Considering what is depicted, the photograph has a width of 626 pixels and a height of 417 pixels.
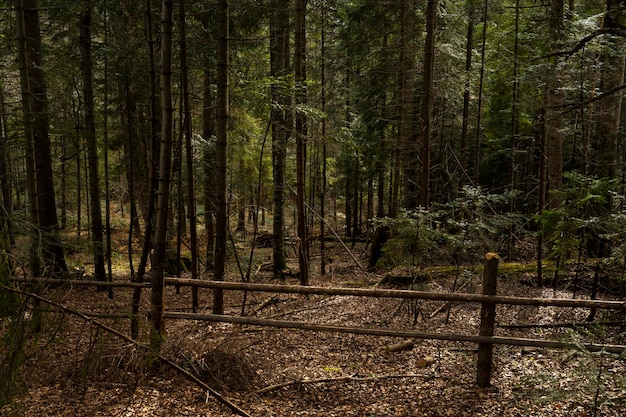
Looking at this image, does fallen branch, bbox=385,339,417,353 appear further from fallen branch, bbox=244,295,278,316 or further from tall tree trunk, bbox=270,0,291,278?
tall tree trunk, bbox=270,0,291,278

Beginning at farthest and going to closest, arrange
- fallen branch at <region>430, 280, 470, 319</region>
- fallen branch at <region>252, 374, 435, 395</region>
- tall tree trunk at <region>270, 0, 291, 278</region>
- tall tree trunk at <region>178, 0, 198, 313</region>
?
tall tree trunk at <region>270, 0, 291, 278</region> < fallen branch at <region>430, 280, 470, 319</region> < tall tree trunk at <region>178, 0, 198, 313</region> < fallen branch at <region>252, 374, 435, 395</region>

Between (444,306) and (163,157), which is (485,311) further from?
(163,157)

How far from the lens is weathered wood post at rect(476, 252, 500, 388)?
5.14 m

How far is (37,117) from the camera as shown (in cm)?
634

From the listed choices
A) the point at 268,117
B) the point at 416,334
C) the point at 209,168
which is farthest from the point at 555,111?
the point at 209,168

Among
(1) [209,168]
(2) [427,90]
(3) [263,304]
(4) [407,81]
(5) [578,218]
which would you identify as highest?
(4) [407,81]

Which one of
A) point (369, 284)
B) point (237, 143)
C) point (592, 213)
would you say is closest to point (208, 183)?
point (237, 143)

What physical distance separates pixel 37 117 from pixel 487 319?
719 cm

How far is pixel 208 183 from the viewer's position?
504 inches

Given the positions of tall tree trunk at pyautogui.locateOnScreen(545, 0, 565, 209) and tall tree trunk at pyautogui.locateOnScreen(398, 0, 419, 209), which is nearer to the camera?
tall tree trunk at pyautogui.locateOnScreen(545, 0, 565, 209)

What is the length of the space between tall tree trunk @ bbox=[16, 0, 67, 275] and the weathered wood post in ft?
19.0

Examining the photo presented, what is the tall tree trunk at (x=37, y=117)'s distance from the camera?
6043 millimetres

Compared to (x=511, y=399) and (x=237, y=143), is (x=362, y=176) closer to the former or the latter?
(x=237, y=143)

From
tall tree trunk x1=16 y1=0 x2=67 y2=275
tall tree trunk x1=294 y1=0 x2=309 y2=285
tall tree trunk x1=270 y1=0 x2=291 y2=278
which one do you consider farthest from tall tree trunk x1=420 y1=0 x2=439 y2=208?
tall tree trunk x1=16 y1=0 x2=67 y2=275
